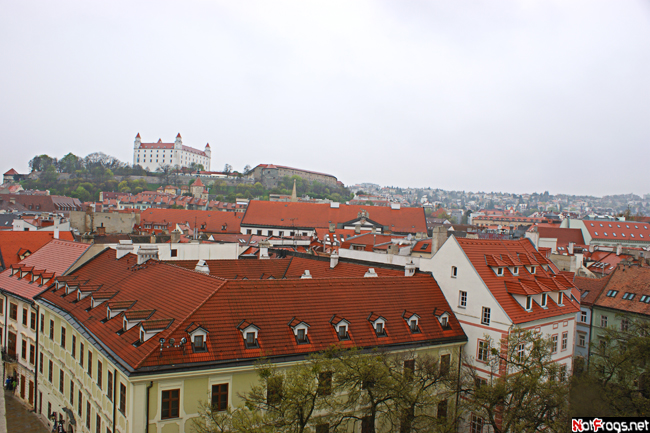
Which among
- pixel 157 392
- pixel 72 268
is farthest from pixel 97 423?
pixel 72 268

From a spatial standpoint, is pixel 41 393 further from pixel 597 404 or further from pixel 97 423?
pixel 597 404

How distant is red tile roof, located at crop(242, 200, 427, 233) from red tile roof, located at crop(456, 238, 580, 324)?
59502mm

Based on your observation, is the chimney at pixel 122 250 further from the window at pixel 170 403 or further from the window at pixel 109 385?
the window at pixel 170 403

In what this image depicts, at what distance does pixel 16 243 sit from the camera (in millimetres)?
42312

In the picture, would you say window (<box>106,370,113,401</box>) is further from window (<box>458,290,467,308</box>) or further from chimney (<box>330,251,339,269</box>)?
chimney (<box>330,251,339,269</box>)

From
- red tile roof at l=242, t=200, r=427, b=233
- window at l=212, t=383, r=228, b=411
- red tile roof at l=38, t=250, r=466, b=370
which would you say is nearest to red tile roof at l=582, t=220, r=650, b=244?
red tile roof at l=242, t=200, r=427, b=233

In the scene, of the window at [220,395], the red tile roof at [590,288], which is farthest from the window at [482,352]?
the red tile roof at [590,288]

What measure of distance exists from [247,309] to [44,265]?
2125 cm

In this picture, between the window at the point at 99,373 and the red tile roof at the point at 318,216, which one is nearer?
the window at the point at 99,373

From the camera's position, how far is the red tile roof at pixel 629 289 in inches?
1451

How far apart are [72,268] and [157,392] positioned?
59.2 feet

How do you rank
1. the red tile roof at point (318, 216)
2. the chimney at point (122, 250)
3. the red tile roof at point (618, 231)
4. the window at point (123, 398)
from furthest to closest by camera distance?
the red tile roof at point (618, 231)
the red tile roof at point (318, 216)
the chimney at point (122, 250)
the window at point (123, 398)

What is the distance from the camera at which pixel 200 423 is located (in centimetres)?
1647

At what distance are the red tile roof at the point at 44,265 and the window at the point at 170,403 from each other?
17.7 metres
